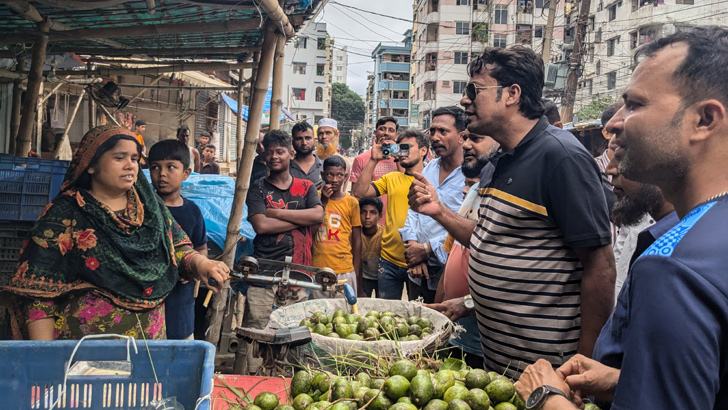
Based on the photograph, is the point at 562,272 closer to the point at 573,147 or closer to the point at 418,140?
the point at 573,147

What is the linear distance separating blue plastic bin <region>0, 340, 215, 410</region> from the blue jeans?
9.98ft

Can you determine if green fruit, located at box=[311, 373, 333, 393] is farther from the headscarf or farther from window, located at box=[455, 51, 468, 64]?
window, located at box=[455, 51, 468, 64]

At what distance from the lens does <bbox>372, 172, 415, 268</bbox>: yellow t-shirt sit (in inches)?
184

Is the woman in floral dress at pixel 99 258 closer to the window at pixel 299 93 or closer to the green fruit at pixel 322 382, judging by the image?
the green fruit at pixel 322 382

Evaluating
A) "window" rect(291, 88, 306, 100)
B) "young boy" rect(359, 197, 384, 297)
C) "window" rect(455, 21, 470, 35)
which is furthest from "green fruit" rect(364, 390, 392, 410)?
"window" rect(291, 88, 306, 100)

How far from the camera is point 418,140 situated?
5105 millimetres

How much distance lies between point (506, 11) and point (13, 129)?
42807mm

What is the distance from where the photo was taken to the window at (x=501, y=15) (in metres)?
42.9

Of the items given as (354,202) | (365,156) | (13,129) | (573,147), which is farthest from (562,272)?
(13,129)

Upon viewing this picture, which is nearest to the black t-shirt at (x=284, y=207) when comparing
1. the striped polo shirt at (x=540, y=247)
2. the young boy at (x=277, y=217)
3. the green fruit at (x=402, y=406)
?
the young boy at (x=277, y=217)

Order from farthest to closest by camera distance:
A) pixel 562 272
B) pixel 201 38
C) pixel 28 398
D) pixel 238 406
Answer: pixel 201 38
pixel 562 272
pixel 238 406
pixel 28 398

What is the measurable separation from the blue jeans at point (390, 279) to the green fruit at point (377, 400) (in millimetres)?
2997

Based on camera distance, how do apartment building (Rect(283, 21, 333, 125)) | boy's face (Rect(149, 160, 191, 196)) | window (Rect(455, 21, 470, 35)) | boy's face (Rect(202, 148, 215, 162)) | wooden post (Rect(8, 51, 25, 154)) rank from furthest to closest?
apartment building (Rect(283, 21, 333, 125)) → window (Rect(455, 21, 470, 35)) → boy's face (Rect(202, 148, 215, 162)) → wooden post (Rect(8, 51, 25, 154)) → boy's face (Rect(149, 160, 191, 196))

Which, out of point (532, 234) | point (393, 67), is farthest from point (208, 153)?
point (393, 67)
